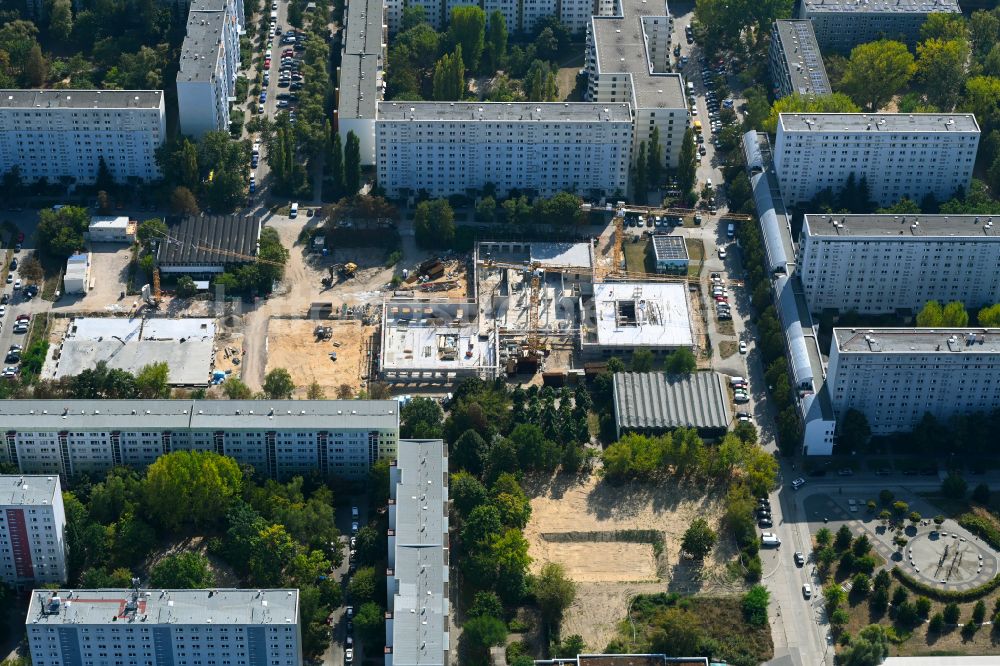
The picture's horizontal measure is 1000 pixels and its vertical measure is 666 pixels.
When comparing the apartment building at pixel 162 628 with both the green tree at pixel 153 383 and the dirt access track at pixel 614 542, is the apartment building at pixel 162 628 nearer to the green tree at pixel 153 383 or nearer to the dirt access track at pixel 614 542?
the dirt access track at pixel 614 542

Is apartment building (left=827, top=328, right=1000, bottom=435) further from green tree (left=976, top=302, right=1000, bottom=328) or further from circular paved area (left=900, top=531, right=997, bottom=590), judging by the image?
circular paved area (left=900, top=531, right=997, bottom=590)

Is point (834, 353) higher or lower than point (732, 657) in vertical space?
higher

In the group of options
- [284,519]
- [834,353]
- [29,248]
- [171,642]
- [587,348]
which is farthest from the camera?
[29,248]

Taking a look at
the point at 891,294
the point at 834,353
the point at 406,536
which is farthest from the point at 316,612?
the point at 891,294

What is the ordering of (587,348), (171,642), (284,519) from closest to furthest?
(171,642), (284,519), (587,348)

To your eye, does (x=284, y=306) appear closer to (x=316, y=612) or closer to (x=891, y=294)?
(x=316, y=612)

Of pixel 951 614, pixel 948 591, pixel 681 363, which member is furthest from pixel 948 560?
pixel 681 363

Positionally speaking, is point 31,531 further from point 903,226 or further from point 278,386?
point 903,226
